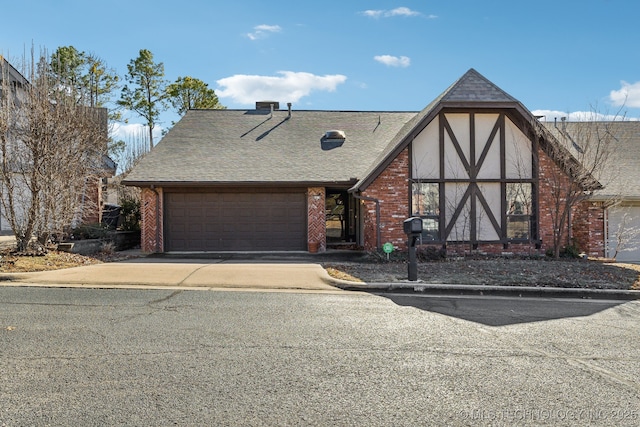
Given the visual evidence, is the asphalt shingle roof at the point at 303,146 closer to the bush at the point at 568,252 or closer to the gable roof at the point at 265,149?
the gable roof at the point at 265,149

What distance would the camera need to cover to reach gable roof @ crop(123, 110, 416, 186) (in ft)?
52.6

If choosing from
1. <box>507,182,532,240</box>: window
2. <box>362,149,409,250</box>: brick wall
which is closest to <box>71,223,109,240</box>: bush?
<box>362,149,409,250</box>: brick wall

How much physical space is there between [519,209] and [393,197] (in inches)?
161

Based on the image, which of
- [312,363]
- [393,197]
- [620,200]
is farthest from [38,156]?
[620,200]

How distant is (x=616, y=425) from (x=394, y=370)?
1.89 m

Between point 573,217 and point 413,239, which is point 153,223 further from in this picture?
point 573,217

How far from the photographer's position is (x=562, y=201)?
1402 cm

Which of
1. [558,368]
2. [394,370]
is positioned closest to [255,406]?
[394,370]

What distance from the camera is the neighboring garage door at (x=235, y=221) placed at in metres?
16.6

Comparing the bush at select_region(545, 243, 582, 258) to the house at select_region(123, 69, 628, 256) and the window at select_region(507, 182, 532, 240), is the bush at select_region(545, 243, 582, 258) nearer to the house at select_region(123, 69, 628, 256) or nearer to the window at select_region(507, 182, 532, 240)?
the house at select_region(123, 69, 628, 256)

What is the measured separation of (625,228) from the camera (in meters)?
16.4

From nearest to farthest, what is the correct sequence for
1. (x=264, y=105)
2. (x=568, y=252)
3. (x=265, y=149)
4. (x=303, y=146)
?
(x=568, y=252), (x=265, y=149), (x=303, y=146), (x=264, y=105)

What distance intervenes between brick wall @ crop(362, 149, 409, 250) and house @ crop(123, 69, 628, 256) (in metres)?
0.03

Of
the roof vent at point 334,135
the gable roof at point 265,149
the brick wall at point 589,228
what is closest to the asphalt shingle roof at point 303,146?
the gable roof at point 265,149
